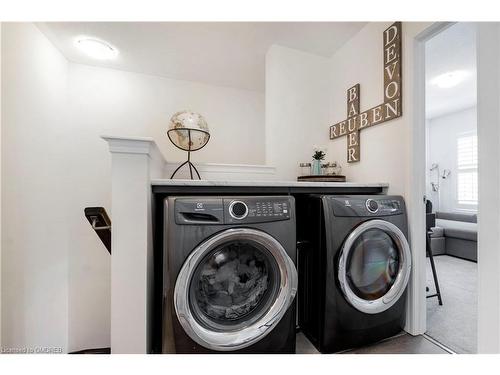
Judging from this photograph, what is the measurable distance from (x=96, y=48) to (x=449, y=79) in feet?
14.0

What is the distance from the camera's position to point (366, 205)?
50.8 inches

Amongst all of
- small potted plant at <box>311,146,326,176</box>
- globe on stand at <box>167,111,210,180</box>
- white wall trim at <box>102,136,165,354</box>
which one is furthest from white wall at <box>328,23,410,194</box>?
white wall trim at <box>102,136,165,354</box>

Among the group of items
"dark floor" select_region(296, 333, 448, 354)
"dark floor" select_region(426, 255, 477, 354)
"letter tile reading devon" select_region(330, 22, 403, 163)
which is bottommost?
"dark floor" select_region(426, 255, 477, 354)

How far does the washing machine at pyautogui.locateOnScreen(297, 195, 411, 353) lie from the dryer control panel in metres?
0.31

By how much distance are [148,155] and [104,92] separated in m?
1.79

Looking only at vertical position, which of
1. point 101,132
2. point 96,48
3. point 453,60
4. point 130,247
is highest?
point 453,60

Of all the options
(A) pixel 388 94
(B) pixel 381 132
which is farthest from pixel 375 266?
(A) pixel 388 94

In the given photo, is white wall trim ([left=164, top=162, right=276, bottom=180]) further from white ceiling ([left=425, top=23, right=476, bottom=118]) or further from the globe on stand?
white ceiling ([left=425, top=23, right=476, bottom=118])

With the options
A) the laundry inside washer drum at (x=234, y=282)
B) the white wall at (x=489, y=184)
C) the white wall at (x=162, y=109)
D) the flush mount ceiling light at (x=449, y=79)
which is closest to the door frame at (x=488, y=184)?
the white wall at (x=489, y=184)

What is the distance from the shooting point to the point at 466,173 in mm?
4398

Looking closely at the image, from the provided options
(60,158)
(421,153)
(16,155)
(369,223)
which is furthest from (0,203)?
(421,153)

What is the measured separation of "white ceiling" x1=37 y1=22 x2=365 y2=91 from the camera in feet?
5.65

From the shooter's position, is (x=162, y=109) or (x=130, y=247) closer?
(x=130, y=247)

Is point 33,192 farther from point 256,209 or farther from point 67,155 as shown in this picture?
point 256,209
